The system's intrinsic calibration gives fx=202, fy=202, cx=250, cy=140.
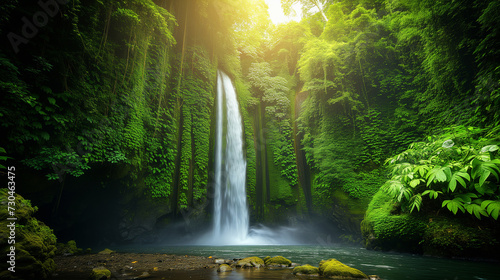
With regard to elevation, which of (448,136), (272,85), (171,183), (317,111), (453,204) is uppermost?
(272,85)

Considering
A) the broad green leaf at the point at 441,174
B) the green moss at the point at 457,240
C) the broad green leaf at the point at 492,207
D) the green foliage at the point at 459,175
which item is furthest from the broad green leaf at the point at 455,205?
Result: the green moss at the point at 457,240

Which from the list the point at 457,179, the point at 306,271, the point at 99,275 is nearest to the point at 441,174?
the point at 457,179

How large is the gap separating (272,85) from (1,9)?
1315 cm

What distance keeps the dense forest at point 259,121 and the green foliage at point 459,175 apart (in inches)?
1.4

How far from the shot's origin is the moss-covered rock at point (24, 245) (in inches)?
96.3

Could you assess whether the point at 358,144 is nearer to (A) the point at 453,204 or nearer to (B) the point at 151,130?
(A) the point at 453,204

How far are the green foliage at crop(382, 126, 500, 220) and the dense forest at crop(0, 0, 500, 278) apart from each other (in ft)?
0.12

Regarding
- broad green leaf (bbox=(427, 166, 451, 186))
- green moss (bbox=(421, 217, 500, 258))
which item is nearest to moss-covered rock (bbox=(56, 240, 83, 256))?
broad green leaf (bbox=(427, 166, 451, 186))

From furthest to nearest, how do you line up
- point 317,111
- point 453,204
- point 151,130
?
1. point 317,111
2. point 151,130
3. point 453,204

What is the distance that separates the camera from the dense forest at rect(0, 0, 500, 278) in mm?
4648

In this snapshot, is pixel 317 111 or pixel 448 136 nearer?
pixel 448 136

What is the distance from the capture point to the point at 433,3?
5781mm

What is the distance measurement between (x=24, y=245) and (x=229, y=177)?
9.25 meters

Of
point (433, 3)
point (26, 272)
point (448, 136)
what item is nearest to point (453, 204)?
point (448, 136)
